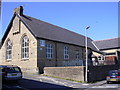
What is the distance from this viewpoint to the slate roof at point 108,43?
1573 inches

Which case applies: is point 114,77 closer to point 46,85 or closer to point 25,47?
point 46,85

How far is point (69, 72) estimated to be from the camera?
20.3 meters

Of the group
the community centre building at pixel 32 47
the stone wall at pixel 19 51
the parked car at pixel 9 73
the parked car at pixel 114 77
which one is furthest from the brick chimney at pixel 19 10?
the parked car at pixel 114 77

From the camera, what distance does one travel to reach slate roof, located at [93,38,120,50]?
131 feet

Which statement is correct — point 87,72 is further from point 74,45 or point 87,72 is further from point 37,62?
point 74,45

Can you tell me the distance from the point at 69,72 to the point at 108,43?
25331 millimetres

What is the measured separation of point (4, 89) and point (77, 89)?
238 inches

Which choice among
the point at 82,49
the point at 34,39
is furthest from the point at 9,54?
the point at 82,49

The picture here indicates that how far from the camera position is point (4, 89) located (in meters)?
12.4

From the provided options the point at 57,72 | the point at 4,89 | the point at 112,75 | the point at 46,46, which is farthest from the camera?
the point at 46,46

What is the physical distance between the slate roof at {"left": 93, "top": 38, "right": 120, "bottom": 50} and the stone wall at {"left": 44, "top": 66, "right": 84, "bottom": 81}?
2218 centimetres

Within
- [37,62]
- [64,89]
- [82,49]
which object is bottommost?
[64,89]

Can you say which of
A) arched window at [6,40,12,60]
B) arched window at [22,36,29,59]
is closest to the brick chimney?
arched window at [22,36,29,59]

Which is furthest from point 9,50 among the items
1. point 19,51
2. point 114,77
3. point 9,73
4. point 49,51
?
point 114,77
